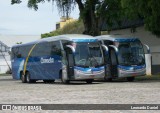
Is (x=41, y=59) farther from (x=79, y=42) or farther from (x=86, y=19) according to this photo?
(x=86, y=19)

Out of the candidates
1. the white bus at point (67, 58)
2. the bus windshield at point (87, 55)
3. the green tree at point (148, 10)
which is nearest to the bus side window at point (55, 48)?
the white bus at point (67, 58)

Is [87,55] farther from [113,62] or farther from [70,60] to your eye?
[113,62]

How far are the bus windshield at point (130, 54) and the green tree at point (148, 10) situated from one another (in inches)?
95.1

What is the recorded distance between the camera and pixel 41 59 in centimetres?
3306

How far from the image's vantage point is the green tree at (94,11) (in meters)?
38.7

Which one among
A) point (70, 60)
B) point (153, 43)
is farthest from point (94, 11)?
point (70, 60)

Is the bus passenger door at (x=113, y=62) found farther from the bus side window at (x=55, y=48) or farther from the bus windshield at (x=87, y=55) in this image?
the bus side window at (x=55, y=48)

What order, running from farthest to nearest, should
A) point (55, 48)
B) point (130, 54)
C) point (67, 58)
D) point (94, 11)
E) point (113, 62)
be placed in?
point (94, 11)
point (113, 62)
point (130, 54)
point (55, 48)
point (67, 58)

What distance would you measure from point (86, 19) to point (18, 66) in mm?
7615

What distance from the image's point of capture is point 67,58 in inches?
1160

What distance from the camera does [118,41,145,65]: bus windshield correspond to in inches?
1254

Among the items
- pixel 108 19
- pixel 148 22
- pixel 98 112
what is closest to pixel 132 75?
pixel 148 22

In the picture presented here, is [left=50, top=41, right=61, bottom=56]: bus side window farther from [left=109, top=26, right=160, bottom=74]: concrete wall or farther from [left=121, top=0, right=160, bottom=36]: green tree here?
[left=109, top=26, right=160, bottom=74]: concrete wall

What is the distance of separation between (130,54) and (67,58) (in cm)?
503
